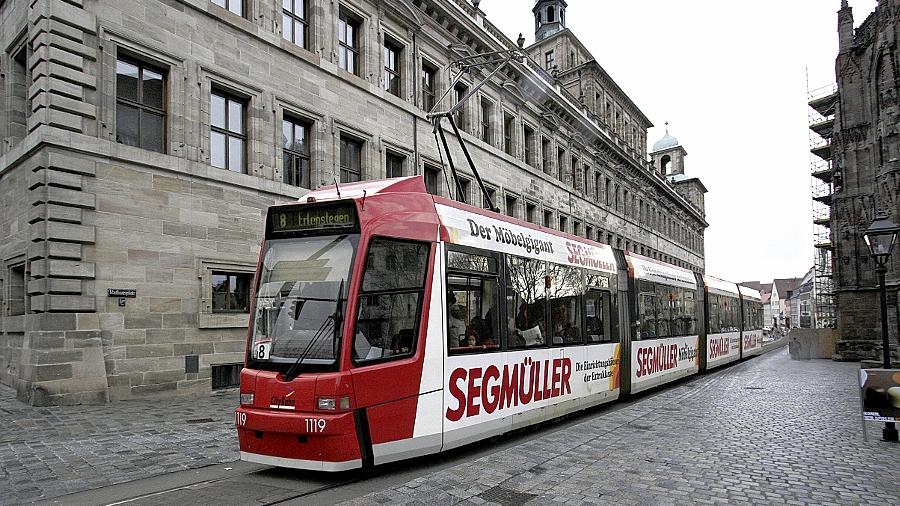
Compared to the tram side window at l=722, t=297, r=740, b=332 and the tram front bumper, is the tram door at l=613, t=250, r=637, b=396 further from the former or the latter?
the tram side window at l=722, t=297, r=740, b=332

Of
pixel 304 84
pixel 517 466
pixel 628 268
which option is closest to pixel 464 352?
pixel 517 466

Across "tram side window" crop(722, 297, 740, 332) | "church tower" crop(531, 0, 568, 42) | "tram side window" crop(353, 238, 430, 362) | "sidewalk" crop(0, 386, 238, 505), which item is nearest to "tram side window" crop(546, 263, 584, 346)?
"tram side window" crop(353, 238, 430, 362)

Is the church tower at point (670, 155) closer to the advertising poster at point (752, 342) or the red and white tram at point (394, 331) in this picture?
the advertising poster at point (752, 342)

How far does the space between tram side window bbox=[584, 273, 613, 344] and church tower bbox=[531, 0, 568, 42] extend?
1630 inches

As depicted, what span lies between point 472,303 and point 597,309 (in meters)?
4.46

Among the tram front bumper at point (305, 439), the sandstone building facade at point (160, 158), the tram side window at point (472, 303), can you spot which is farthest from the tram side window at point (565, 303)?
the sandstone building facade at point (160, 158)

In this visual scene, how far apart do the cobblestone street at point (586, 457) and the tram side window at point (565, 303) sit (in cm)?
148

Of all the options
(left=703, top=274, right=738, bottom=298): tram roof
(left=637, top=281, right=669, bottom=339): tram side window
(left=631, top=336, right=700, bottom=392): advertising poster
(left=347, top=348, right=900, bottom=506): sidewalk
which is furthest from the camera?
(left=703, top=274, right=738, bottom=298): tram roof

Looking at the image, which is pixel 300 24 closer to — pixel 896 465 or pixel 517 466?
pixel 517 466

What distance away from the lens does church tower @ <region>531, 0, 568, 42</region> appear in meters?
49.8

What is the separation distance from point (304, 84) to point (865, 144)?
98.9 feet

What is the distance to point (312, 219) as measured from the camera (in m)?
6.91

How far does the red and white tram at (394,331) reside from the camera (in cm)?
634

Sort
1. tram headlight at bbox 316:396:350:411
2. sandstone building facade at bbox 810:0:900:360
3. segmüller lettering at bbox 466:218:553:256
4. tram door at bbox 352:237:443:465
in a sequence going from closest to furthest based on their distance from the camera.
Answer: tram headlight at bbox 316:396:350:411 < tram door at bbox 352:237:443:465 < segmüller lettering at bbox 466:218:553:256 < sandstone building facade at bbox 810:0:900:360
